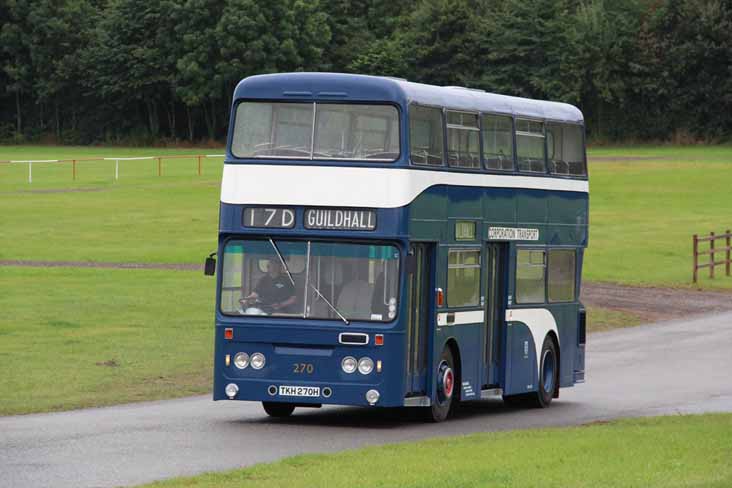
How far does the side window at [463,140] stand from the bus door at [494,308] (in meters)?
1.31

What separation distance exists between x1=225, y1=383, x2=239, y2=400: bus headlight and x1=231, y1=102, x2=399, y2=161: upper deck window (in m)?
2.56

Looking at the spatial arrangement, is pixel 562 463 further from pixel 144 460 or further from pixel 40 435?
pixel 40 435

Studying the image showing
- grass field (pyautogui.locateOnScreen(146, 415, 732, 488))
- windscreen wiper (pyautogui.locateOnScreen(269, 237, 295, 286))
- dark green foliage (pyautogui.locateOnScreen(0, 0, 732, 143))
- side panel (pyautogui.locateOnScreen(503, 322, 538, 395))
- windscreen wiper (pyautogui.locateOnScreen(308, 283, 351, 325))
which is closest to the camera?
grass field (pyautogui.locateOnScreen(146, 415, 732, 488))

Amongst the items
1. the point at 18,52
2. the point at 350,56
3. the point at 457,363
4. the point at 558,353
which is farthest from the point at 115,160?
the point at 457,363

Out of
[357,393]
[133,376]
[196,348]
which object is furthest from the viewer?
[196,348]

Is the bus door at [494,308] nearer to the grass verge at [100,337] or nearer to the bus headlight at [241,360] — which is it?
the bus headlight at [241,360]

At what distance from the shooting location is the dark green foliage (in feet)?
354

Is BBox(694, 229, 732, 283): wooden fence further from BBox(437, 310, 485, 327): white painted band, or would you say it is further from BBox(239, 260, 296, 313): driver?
BBox(239, 260, 296, 313): driver

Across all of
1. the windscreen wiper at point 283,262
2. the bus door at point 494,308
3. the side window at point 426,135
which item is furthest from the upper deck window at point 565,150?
the windscreen wiper at point 283,262

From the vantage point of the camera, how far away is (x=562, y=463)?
13641 millimetres

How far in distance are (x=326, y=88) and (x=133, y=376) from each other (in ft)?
23.1

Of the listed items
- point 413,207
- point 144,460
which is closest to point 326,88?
point 413,207

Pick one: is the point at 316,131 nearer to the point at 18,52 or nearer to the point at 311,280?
the point at 311,280

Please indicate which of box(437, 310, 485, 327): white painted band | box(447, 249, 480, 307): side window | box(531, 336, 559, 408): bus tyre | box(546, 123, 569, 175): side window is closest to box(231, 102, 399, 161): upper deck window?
box(447, 249, 480, 307): side window
